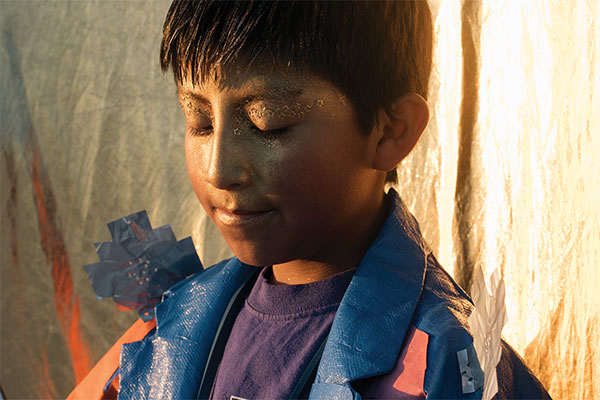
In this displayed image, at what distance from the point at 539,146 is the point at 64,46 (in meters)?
0.92

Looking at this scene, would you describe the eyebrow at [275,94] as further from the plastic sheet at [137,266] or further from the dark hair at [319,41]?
the plastic sheet at [137,266]

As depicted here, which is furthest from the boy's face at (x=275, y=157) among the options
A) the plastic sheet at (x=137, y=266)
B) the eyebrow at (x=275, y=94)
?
the plastic sheet at (x=137, y=266)

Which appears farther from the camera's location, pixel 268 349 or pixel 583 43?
pixel 583 43

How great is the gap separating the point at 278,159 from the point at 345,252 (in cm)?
15

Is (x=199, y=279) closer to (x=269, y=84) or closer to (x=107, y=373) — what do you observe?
(x=107, y=373)

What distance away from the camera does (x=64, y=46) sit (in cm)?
138

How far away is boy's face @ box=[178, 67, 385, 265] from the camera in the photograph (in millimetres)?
620

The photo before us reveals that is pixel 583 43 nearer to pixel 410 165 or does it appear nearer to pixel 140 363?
pixel 410 165

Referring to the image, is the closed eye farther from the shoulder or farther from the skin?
the shoulder

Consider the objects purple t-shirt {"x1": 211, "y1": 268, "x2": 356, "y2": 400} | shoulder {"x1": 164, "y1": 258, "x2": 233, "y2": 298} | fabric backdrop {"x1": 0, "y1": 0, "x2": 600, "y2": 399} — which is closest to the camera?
purple t-shirt {"x1": 211, "y1": 268, "x2": 356, "y2": 400}

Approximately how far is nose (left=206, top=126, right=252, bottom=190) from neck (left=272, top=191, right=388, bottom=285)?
131 mm

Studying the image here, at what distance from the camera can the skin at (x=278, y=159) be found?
62 centimetres

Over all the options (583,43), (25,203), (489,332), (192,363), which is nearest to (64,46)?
(25,203)

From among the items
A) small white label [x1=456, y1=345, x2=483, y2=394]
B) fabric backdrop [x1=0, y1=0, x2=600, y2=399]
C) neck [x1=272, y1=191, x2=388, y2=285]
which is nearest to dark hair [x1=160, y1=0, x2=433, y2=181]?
neck [x1=272, y1=191, x2=388, y2=285]
